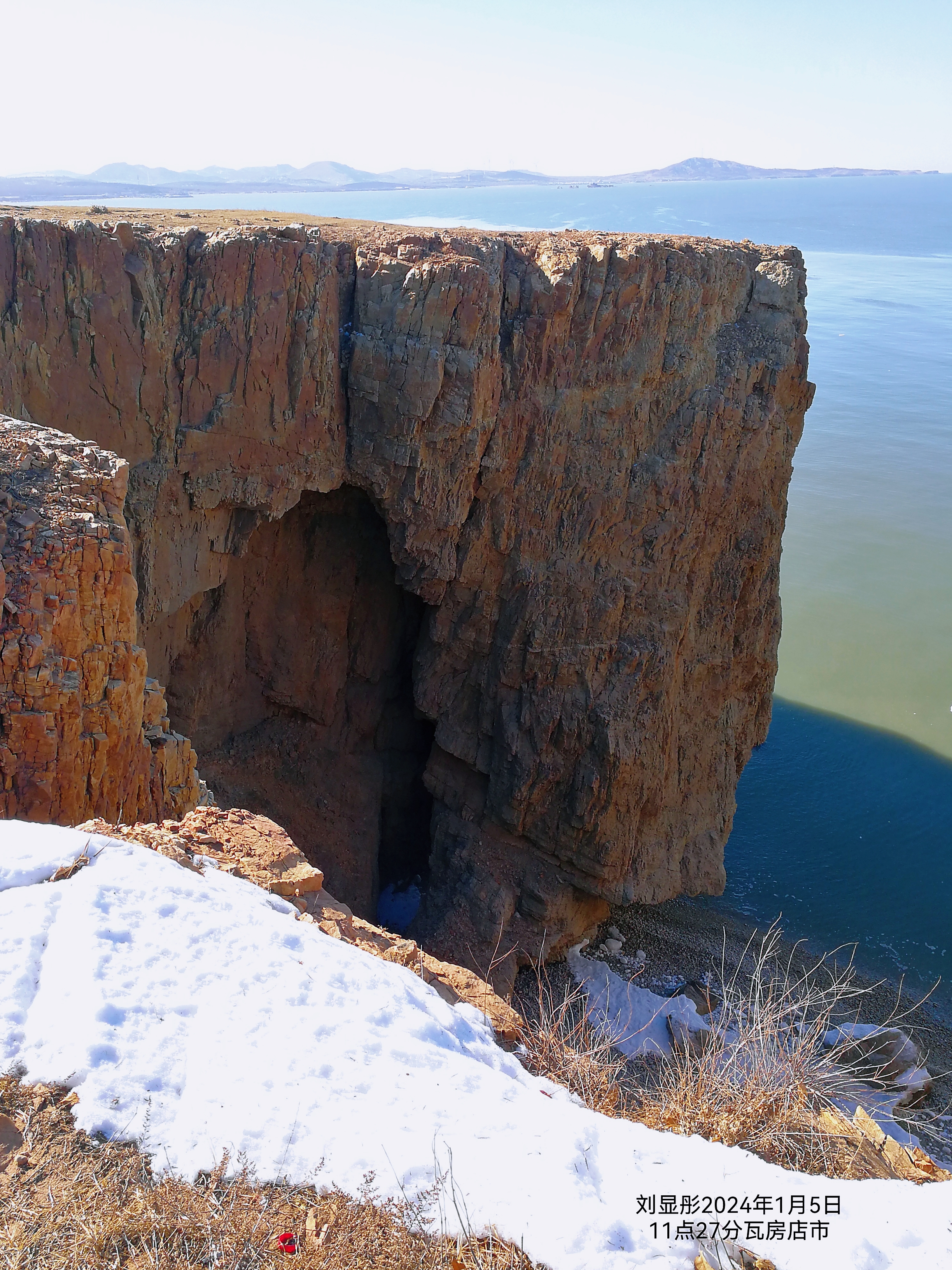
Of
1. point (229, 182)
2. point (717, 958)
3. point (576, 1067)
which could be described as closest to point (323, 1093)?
point (576, 1067)

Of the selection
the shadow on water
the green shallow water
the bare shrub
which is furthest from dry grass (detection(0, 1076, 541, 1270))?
the green shallow water

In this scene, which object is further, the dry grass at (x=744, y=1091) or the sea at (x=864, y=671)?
the sea at (x=864, y=671)

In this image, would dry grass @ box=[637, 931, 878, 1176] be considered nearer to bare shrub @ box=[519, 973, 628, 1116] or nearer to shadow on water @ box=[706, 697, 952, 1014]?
bare shrub @ box=[519, 973, 628, 1116]

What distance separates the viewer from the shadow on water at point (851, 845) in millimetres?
18156

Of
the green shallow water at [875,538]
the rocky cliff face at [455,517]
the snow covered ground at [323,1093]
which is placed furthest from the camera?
the green shallow water at [875,538]

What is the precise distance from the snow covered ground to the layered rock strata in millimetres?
1427

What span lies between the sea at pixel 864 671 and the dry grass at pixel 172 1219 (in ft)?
51.4

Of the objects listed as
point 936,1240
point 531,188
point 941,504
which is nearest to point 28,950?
point 936,1240

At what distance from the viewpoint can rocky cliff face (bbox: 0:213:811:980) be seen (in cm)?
1273

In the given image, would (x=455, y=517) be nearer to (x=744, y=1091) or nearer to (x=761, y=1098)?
(x=744, y=1091)

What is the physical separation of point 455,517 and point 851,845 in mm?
11948

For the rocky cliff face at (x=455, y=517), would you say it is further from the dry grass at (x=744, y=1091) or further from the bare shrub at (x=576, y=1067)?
the bare shrub at (x=576, y=1067)

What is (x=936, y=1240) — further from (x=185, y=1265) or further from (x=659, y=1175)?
(x=185, y=1265)

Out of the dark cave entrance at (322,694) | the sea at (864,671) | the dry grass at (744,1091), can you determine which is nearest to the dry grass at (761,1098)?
the dry grass at (744,1091)
